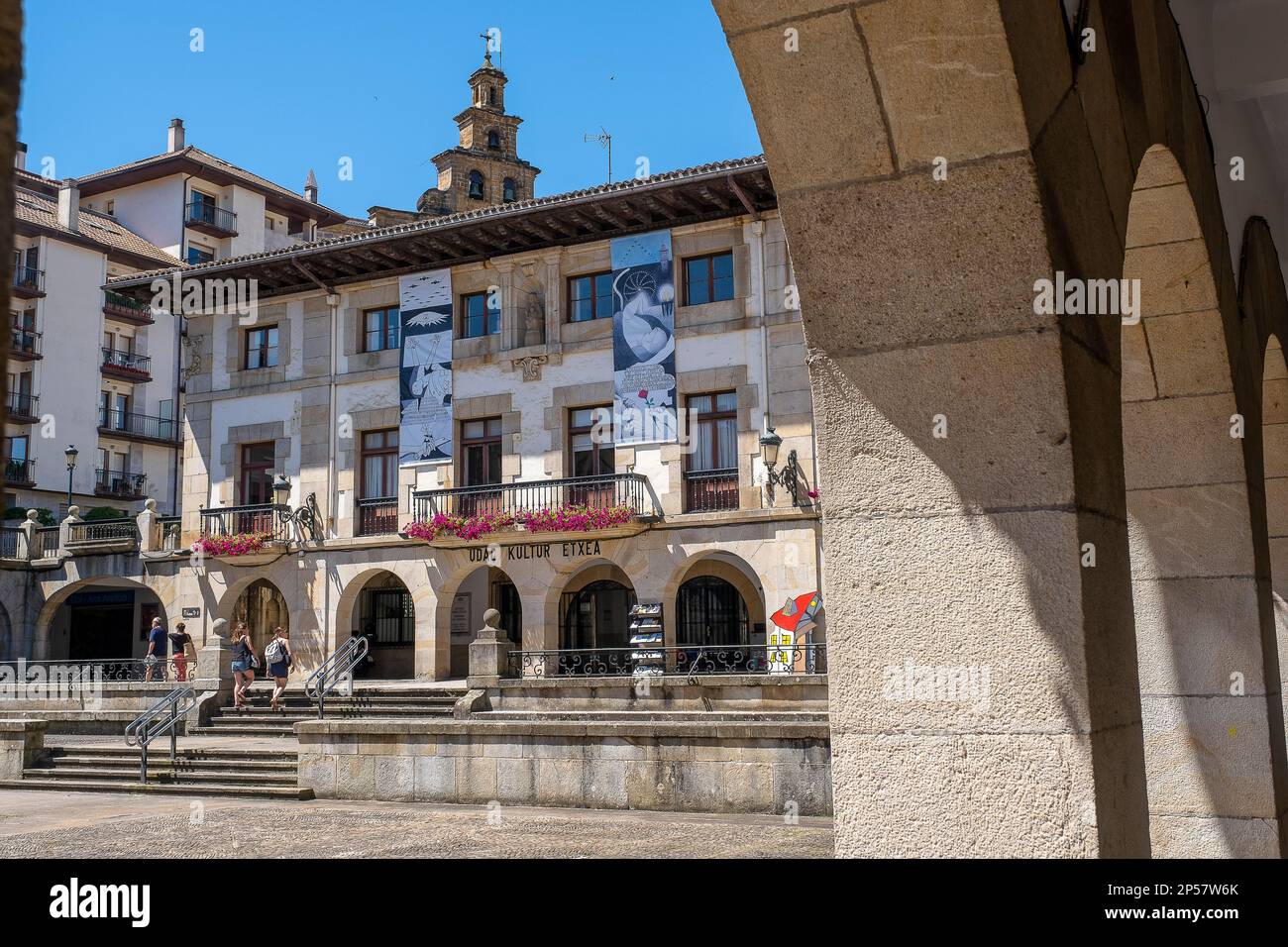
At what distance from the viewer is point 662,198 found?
2178cm

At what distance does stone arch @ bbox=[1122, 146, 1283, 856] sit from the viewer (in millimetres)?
5008

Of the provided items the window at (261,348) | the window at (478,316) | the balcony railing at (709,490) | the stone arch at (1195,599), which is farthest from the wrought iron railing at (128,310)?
the stone arch at (1195,599)

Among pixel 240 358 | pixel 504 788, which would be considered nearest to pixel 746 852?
pixel 504 788

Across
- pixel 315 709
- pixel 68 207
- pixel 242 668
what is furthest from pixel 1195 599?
pixel 68 207

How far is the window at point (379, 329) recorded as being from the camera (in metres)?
24.8

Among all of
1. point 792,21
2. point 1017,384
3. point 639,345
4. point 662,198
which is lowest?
point 1017,384

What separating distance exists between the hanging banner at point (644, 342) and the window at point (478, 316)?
2.65 m

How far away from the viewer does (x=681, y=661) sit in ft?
69.9

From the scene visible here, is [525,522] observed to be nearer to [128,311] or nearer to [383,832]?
[383,832]

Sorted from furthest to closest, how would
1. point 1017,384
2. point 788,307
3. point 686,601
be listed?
1. point 686,601
2. point 788,307
3. point 1017,384

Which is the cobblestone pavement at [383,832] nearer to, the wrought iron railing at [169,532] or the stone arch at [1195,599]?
the stone arch at [1195,599]

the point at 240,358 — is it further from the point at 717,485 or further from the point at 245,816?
the point at 245,816

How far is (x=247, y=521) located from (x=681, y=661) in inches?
379
